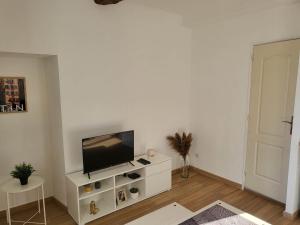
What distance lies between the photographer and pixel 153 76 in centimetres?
Result: 355

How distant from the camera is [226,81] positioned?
3510 mm

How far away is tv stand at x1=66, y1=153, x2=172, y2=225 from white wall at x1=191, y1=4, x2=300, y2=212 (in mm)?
967

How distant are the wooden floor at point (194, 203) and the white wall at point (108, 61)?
329 mm

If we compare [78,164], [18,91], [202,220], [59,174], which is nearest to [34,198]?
[59,174]

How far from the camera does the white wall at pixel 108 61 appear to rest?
2.46 metres

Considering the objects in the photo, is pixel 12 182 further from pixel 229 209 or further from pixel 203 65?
pixel 203 65

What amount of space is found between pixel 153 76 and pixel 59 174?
1947mm

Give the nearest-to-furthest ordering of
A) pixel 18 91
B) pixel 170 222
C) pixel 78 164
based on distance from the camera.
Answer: pixel 170 222
pixel 18 91
pixel 78 164

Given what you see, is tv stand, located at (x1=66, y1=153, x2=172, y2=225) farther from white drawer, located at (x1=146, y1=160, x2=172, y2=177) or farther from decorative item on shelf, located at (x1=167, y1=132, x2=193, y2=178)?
decorative item on shelf, located at (x1=167, y1=132, x2=193, y2=178)

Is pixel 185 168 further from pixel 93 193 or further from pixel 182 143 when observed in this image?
pixel 93 193

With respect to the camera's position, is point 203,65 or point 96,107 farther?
point 203,65

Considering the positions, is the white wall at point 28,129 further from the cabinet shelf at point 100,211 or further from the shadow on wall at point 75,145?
the cabinet shelf at point 100,211

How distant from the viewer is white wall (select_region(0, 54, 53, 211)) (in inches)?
106

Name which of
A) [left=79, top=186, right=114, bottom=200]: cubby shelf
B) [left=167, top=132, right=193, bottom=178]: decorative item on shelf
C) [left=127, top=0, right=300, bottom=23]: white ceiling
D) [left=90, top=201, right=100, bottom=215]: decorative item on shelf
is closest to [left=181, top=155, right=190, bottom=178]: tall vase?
[left=167, top=132, right=193, bottom=178]: decorative item on shelf
